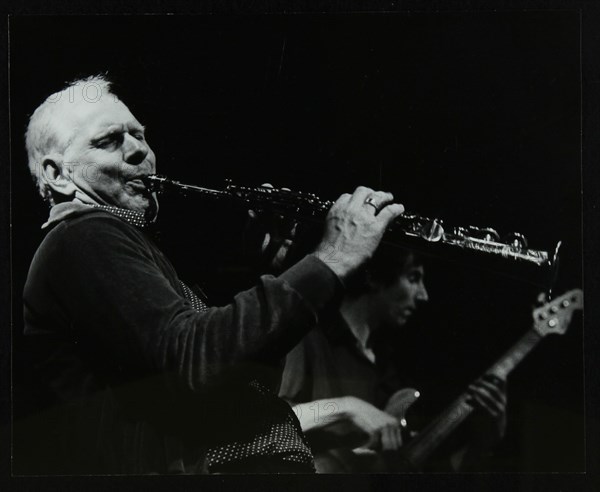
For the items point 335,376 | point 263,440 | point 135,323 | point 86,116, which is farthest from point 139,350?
point 86,116

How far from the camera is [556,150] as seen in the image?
6.70ft

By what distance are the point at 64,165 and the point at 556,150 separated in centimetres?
133

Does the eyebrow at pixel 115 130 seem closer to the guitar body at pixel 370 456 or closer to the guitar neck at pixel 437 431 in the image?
the guitar body at pixel 370 456

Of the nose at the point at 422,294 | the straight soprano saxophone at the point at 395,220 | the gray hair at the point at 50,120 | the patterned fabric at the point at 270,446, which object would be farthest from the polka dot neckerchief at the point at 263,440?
the nose at the point at 422,294

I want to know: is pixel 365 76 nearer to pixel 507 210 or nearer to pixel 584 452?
pixel 507 210

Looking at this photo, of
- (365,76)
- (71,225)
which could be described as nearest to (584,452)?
(365,76)

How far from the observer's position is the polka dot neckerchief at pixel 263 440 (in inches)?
73.4

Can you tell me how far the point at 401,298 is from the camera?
196cm

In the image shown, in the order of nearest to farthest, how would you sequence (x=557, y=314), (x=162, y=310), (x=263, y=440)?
(x=162, y=310)
(x=263, y=440)
(x=557, y=314)

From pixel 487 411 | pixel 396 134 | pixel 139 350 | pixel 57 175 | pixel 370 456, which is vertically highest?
pixel 396 134

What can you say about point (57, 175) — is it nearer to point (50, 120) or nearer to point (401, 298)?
point (50, 120)

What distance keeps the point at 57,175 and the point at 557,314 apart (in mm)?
1390

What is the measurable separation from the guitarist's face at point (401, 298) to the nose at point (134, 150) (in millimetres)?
713

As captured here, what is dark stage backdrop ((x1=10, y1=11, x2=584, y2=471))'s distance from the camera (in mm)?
A: 1951
